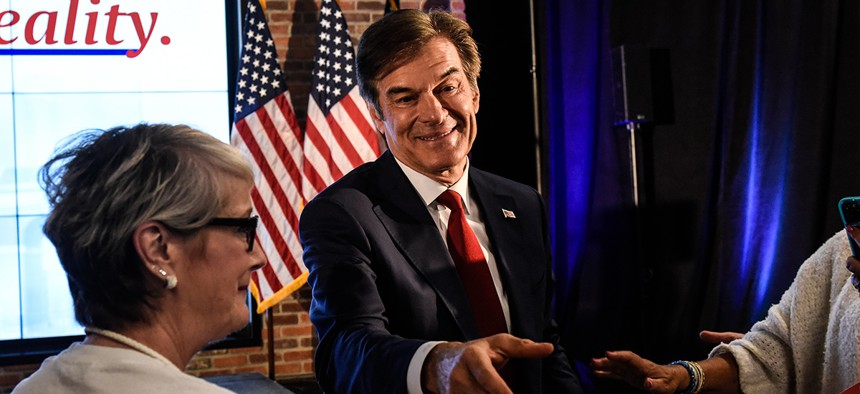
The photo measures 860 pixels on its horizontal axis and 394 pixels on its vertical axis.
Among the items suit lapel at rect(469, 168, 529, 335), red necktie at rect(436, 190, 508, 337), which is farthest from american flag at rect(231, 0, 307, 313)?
red necktie at rect(436, 190, 508, 337)

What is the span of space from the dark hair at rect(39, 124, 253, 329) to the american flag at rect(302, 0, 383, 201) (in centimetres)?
388

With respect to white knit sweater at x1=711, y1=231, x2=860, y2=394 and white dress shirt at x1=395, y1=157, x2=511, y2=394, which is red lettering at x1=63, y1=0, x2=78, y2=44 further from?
white knit sweater at x1=711, y1=231, x2=860, y2=394

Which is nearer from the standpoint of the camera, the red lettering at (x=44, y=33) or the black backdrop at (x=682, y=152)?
the black backdrop at (x=682, y=152)

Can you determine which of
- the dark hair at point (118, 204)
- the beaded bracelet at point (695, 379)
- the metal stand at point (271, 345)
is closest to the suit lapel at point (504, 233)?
the beaded bracelet at point (695, 379)

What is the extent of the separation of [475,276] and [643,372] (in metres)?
0.44

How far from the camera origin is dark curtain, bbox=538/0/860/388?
3889 mm

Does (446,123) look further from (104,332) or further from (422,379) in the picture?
(104,332)

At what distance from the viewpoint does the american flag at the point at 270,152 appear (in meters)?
5.15

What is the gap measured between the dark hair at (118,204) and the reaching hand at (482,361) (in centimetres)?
45

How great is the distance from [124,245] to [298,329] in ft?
15.2

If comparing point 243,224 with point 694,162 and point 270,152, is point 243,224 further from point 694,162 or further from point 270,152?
point 270,152

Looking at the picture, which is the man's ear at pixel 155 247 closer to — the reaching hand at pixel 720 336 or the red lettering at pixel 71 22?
the reaching hand at pixel 720 336

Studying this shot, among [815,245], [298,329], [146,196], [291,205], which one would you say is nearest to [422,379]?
[146,196]

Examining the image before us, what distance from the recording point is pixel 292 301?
5660 mm
